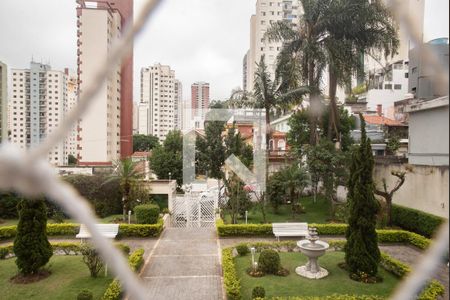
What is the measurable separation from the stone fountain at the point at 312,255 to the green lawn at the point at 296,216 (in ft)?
19.4

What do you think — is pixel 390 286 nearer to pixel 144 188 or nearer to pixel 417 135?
pixel 417 135

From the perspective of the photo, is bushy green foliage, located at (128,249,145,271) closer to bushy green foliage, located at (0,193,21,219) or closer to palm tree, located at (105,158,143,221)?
palm tree, located at (105,158,143,221)

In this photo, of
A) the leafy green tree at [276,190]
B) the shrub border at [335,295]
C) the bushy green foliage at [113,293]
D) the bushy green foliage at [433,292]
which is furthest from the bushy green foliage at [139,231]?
the bushy green foliage at [433,292]

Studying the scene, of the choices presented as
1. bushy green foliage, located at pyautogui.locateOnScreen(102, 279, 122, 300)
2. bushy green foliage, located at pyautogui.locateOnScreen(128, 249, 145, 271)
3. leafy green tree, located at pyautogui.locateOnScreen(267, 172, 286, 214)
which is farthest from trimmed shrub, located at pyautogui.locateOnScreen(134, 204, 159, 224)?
bushy green foliage, located at pyautogui.locateOnScreen(102, 279, 122, 300)

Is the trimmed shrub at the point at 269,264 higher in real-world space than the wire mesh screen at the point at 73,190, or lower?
lower

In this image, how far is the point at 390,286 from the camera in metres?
8.05

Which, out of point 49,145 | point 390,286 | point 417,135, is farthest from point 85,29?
point 49,145

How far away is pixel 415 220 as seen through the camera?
12516mm

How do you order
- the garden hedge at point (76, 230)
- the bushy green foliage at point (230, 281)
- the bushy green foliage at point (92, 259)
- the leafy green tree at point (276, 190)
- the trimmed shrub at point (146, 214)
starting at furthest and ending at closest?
the leafy green tree at point (276, 190) < the trimmed shrub at point (146, 214) < the garden hedge at point (76, 230) < the bushy green foliage at point (92, 259) < the bushy green foliage at point (230, 281)

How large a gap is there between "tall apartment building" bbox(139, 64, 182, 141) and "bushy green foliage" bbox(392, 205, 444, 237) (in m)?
57.3

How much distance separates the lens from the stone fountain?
28.1 feet

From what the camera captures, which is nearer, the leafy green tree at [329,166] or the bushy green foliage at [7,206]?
the leafy green tree at [329,166]

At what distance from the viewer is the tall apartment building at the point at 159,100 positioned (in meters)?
67.9

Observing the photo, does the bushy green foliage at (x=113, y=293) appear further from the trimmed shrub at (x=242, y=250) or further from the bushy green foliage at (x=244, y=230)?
the bushy green foliage at (x=244, y=230)
